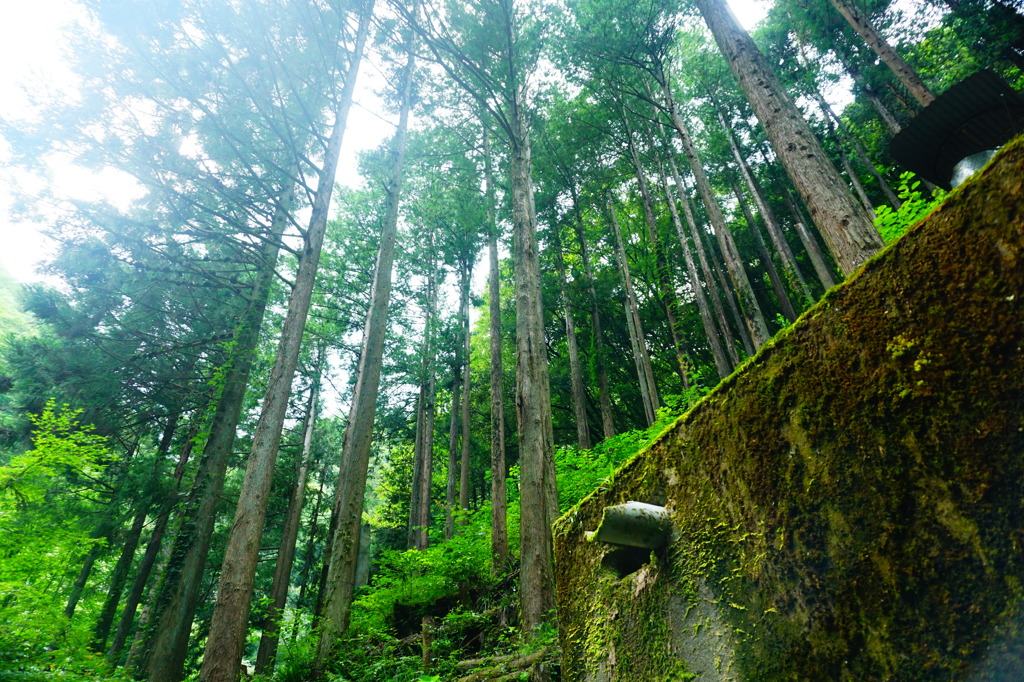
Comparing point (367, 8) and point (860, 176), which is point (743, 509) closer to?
point (367, 8)

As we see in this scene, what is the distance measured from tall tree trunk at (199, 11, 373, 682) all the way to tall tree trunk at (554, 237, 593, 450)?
27.7 ft

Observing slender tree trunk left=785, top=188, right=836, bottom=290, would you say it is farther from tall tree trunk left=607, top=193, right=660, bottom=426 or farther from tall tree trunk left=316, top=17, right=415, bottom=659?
tall tree trunk left=316, top=17, right=415, bottom=659

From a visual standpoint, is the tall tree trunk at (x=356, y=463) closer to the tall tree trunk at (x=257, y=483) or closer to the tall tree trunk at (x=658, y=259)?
the tall tree trunk at (x=257, y=483)

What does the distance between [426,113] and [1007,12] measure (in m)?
16.5

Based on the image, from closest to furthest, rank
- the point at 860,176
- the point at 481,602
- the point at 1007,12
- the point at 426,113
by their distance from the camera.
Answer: the point at 481,602, the point at 426,113, the point at 1007,12, the point at 860,176

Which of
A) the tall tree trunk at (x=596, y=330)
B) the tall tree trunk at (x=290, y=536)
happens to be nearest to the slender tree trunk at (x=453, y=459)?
the tall tree trunk at (x=290, y=536)

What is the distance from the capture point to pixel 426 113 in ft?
34.3

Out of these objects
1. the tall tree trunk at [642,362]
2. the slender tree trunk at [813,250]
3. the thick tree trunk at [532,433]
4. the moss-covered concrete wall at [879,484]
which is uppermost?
the slender tree trunk at [813,250]

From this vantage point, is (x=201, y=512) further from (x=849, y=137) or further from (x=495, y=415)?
(x=849, y=137)

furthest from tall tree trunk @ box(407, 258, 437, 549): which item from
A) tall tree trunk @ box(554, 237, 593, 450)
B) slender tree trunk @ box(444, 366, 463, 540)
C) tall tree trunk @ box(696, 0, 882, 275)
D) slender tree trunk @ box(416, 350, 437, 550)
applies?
tall tree trunk @ box(696, 0, 882, 275)

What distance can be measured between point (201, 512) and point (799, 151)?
10.6 m

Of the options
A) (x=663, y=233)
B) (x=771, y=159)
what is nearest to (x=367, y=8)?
(x=663, y=233)

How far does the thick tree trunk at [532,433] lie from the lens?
4.66 m

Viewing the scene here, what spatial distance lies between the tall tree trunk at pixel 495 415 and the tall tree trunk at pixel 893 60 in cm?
922
